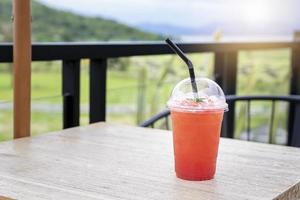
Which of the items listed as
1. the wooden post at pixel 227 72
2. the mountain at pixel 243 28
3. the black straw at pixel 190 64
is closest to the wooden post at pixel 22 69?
the black straw at pixel 190 64

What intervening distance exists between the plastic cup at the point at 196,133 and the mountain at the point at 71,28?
4.39 m

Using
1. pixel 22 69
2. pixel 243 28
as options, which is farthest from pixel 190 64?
pixel 243 28

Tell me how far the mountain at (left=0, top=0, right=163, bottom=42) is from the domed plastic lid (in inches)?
171

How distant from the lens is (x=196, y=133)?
104cm

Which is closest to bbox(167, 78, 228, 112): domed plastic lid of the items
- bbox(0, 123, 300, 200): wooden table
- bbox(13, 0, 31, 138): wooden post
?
bbox(0, 123, 300, 200): wooden table

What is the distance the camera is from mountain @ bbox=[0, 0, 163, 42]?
5789 millimetres

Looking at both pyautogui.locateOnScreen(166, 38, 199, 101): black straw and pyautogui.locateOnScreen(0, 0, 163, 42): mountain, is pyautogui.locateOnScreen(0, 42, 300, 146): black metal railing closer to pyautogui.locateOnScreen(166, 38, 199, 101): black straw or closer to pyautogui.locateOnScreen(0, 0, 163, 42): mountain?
pyautogui.locateOnScreen(166, 38, 199, 101): black straw

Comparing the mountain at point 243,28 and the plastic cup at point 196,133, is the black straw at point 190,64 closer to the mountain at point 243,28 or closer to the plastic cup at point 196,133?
the plastic cup at point 196,133

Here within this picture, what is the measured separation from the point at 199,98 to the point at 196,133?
78 mm

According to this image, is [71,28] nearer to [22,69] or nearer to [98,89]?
[98,89]

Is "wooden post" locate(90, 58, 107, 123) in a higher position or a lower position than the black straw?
lower

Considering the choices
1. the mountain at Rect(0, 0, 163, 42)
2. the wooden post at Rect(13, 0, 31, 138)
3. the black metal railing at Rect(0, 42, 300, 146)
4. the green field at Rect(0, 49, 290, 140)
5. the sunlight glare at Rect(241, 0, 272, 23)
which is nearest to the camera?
the wooden post at Rect(13, 0, 31, 138)

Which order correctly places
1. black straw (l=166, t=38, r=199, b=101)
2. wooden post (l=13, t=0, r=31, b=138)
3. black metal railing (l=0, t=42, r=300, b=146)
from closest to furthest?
black straw (l=166, t=38, r=199, b=101)
wooden post (l=13, t=0, r=31, b=138)
black metal railing (l=0, t=42, r=300, b=146)

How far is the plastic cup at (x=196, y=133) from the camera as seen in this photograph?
1033mm
